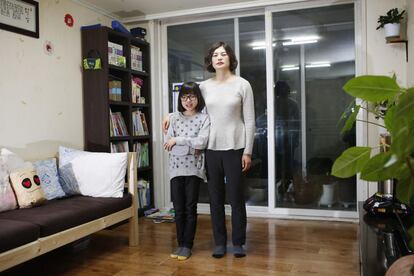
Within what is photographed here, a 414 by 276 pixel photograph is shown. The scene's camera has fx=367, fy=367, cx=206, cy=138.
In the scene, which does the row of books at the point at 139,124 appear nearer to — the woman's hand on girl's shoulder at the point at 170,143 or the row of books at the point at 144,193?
the row of books at the point at 144,193

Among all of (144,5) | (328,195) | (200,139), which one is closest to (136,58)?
(144,5)

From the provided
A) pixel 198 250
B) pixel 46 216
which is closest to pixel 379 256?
pixel 198 250

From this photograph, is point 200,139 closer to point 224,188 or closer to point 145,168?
point 224,188

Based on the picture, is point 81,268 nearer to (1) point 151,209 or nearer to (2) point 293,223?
(1) point 151,209

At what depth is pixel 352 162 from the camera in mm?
600

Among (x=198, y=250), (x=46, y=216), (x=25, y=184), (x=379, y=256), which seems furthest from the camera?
(x=198, y=250)

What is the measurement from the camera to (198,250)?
280 centimetres

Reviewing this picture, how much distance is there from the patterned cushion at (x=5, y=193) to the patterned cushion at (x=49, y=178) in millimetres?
352

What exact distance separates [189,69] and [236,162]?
1.96 metres

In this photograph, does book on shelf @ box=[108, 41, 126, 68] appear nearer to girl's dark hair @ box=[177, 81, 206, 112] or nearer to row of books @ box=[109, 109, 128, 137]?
row of books @ box=[109, 109, 128, 137]

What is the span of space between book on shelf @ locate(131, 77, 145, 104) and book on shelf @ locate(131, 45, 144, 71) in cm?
12

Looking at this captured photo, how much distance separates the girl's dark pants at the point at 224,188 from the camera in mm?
2576

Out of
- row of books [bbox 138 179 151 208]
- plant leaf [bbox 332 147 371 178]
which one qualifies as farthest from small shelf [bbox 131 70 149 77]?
plant leaf [bbox 332 147 371 178]

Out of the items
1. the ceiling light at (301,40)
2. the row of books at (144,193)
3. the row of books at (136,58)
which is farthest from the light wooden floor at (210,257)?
the ceiling light at (301,40)
